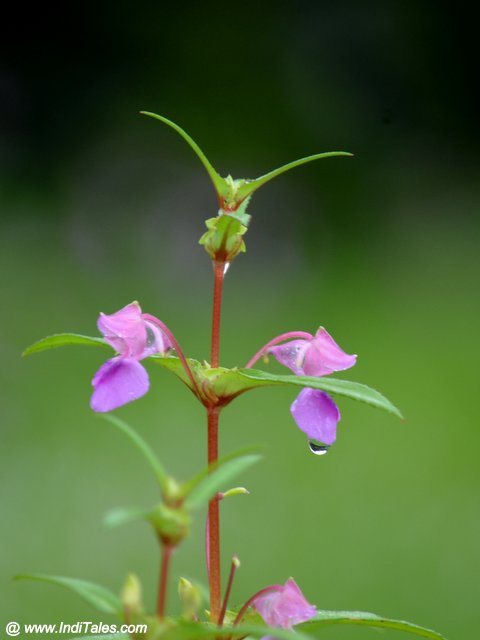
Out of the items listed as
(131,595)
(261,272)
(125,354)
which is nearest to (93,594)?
(131,595)

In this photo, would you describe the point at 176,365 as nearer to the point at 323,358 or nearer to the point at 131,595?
the point at 323,358

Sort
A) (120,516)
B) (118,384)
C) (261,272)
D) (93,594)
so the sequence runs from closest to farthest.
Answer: (120,516), (93,594), (118,384), (261,272)

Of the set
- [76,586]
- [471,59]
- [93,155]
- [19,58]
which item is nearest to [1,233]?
[93,155]

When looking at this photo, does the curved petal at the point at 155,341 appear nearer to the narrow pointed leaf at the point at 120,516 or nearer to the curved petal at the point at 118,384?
the curved petal at the point at 118,384

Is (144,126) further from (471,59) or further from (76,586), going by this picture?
(76,586)

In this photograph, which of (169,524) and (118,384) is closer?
(169,524)

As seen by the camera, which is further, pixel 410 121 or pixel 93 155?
pixel 410 121

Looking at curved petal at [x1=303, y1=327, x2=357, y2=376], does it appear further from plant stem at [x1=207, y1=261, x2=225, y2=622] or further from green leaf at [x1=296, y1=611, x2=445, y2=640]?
green leaf at [x1=296, y1=611, x2=445, y2=640]
